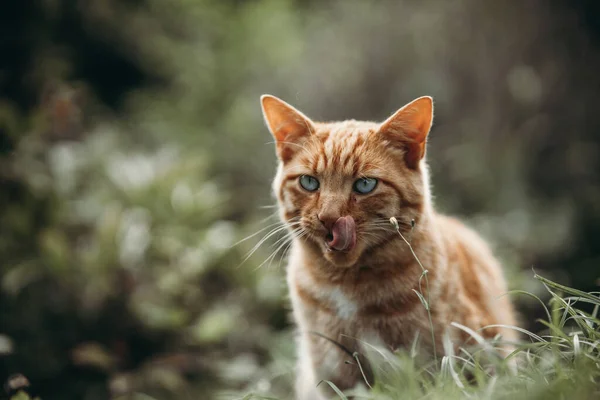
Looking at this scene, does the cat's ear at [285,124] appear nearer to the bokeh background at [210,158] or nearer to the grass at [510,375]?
the bokeh background at [210,158]

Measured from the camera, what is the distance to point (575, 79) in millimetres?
4496

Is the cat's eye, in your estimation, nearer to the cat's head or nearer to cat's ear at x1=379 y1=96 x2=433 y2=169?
the cat's head

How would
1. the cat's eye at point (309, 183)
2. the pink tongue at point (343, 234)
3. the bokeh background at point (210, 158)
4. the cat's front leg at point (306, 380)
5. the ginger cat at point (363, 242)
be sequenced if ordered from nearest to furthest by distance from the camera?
1. the pink tongue at point (343, 234)
2. the ginger cat at point (363, 242)
3. the cat's eye at point (309, 183)
4. the cat's front leg at point (306, 380)
5. the bokeh background at point (210, 158)

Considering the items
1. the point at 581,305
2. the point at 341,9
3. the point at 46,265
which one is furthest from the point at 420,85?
the point at 46,265

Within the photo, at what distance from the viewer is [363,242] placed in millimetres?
Answer: 1776

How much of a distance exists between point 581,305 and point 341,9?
4.30 meters

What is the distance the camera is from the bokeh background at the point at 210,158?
3.25 meters

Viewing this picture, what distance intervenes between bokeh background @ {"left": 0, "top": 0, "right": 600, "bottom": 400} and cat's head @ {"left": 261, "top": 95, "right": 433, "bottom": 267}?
714mm

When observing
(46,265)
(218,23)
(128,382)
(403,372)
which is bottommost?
(403,372)

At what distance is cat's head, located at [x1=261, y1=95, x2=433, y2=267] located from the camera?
1771mm

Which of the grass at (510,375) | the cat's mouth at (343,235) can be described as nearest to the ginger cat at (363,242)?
the cat's mouth at (343,235)

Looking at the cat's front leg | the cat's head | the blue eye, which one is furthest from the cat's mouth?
the cat's front leg

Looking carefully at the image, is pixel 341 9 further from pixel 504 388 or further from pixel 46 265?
pixel 504 388

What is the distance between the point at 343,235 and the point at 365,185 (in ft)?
0.84
